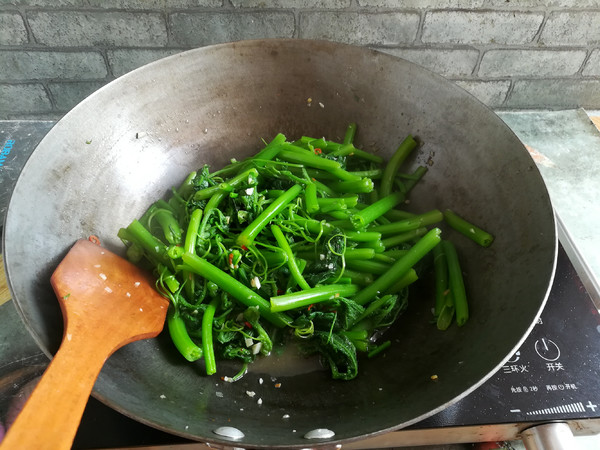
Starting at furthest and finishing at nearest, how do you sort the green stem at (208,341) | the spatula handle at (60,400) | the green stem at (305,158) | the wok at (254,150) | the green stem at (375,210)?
the green stem at (305,158)
the green stem at (375,210)
the green stem at (208,341)
the wok at (254,150)
the spatula handle at (60,400)

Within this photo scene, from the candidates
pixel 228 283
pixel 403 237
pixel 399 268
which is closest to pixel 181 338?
pixel 228 283

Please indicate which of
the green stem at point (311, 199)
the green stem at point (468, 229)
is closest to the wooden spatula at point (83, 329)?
the green stem at point (311, 199)

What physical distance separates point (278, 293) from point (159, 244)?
0.43 meters

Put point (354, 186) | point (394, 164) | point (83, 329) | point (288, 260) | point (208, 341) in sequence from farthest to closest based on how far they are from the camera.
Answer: point (394, 164) < point (354, 186) < point (288, 260) < point (208, 341) < point (83, 329)

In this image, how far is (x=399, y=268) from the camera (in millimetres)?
1496

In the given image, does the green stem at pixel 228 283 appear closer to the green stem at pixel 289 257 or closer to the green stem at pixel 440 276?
the green stem at pixel 289 257

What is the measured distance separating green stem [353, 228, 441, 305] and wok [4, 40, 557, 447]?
6.6 inches

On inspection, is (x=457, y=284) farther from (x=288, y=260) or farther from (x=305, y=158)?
(x=305, y=158)

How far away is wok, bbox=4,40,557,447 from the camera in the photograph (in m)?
1.16

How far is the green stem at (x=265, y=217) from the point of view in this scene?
1.49m

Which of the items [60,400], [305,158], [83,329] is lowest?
[60,400]

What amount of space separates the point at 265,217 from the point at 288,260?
0.57 feet

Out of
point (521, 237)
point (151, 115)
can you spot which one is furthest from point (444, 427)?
point (151, 115)

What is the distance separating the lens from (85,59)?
2262 mm
